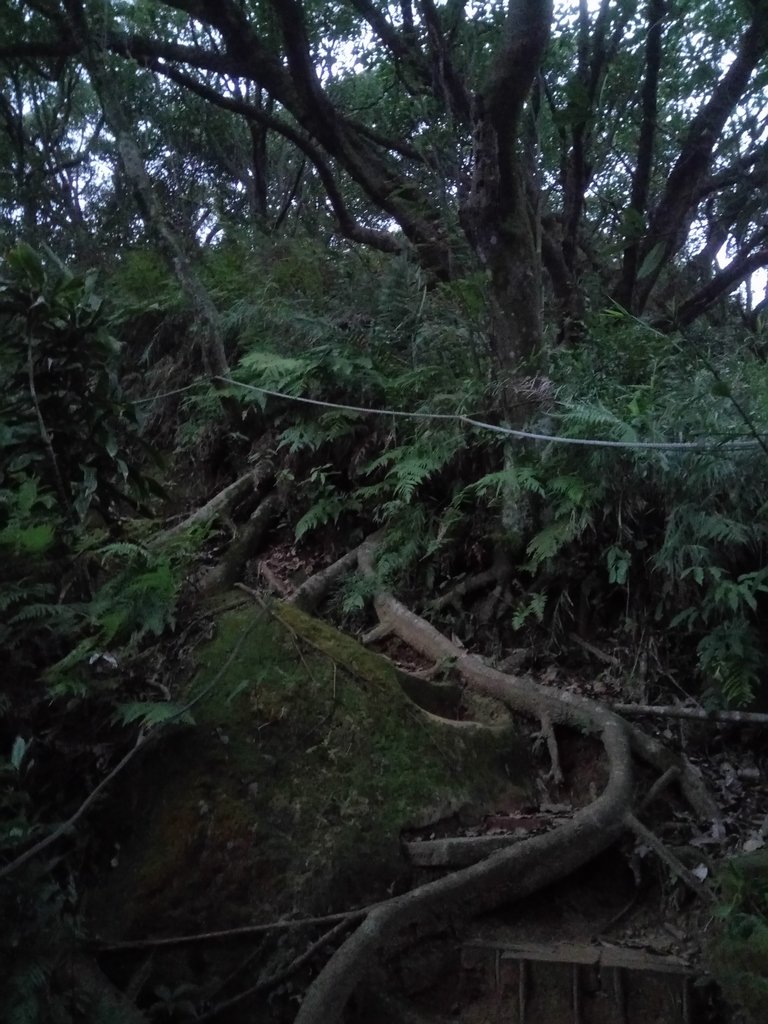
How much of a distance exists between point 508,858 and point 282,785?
1.09m

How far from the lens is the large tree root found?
328cm

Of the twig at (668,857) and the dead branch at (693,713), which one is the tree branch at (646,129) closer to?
the dead branch at (693,713)

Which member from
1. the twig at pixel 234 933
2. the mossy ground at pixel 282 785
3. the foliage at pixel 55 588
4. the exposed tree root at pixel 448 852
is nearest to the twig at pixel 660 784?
the mossy ground at pixel 282 785

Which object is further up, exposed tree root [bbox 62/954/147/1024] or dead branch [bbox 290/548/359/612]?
dead branch [bbox 290/548/359/612]

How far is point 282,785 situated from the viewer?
399cm

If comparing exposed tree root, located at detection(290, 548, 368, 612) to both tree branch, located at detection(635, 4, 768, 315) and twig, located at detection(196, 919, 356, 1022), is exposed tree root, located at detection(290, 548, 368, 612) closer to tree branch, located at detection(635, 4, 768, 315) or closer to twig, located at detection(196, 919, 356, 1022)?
twig, located at detection(196, 919, 356, 1022)

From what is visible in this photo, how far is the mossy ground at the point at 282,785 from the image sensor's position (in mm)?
3590

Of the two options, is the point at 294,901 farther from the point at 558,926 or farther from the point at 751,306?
the point at 751,306

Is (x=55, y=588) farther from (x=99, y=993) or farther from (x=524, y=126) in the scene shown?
(x=524, y=126)

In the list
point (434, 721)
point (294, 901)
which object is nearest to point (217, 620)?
point (434, 721)

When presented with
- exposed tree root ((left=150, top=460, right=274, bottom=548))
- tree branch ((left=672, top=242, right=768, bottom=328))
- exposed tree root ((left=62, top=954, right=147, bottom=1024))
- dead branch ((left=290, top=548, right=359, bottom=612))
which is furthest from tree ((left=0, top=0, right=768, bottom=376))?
exposed tree root ((left=62, top=954, right=147, bottom=1024))

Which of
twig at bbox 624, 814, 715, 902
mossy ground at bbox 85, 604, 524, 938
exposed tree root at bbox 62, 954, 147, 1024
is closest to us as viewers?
exposed tree root at bbox 62, 954, 147, 1024

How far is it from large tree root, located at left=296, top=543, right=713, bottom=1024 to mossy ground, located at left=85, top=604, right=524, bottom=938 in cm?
25

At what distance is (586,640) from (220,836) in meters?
2.78
